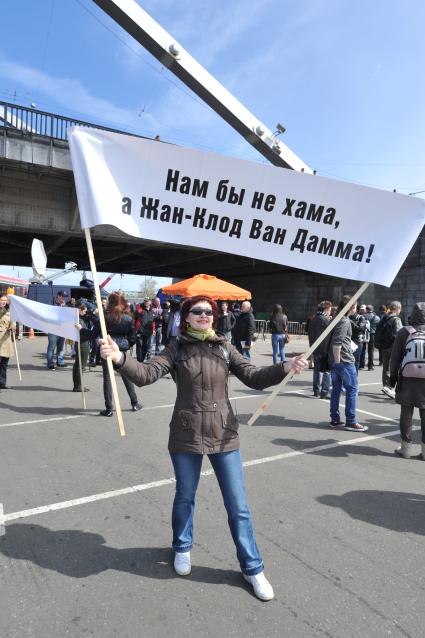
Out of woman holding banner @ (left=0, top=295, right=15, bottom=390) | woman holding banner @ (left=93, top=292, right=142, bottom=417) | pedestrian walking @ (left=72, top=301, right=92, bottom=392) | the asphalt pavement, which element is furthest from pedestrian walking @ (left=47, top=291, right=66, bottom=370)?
the asphalt pavement

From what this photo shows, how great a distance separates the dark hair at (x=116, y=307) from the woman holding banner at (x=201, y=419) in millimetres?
3759

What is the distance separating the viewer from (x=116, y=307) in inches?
→ 253

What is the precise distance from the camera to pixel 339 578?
108 inches

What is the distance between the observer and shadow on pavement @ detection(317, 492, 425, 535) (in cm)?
349

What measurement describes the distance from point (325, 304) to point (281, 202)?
17.7ft

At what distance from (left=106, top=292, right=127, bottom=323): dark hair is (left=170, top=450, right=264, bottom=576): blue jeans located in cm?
400

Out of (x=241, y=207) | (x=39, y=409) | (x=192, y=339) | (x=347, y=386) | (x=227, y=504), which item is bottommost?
(x=39, y=409)

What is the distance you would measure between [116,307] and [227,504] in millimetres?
4265

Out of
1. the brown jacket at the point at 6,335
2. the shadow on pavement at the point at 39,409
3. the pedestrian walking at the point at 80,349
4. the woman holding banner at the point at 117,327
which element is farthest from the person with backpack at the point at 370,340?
the brown jacket at the point at 6,335

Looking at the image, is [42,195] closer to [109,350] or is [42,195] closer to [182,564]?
[109,350]

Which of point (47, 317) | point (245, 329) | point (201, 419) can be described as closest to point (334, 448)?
point (201, 419)

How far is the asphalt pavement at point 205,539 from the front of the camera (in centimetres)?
235

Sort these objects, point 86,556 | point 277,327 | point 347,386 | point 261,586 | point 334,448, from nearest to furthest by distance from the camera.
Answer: point 261,586
point 86,556
point 334,448
point 347,386
point 277,327

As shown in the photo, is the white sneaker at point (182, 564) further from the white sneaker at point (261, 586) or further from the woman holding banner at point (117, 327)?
the woman holding banner at point (117, 327)
